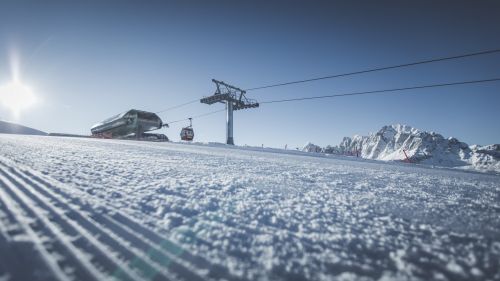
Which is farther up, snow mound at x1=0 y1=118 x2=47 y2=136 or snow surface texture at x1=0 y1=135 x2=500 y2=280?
snow mound at x1=0 y1=118 x2=47 y2=136

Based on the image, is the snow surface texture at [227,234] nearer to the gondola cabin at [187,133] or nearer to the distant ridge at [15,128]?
the gondola cabin at [187,133]

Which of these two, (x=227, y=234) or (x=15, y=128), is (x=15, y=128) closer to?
(x=15, y=128)

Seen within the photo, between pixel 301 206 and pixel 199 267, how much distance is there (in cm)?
111

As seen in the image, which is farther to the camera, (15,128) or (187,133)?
(15,128)

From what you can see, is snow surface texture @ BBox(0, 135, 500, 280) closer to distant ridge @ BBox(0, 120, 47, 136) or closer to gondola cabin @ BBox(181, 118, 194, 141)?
gondola cabin @ BBox(181, 118, 194, 141)

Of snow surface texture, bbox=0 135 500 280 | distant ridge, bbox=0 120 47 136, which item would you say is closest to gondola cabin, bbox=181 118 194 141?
snow surface texture, bbox=0 135 500 280

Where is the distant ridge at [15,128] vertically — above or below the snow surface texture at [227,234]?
above

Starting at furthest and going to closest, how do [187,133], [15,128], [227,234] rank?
[15,128]
[187,133]
[227,234]

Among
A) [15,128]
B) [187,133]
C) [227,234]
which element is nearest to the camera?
[227,234]

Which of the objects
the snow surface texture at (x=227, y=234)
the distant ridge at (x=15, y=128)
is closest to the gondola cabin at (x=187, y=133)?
the snow surface texture at (x=227, y=234)

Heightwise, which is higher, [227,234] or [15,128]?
[15,128]

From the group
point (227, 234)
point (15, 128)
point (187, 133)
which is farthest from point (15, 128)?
point (227, 234)

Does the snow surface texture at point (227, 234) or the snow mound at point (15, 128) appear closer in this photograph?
the snow surface texture at point (227, 234)

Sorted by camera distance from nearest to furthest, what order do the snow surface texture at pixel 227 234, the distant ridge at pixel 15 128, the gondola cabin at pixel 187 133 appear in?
the snow surface texture at pixel 227 234 < the gondola cabin at pixel 187 133 < the distant ridge at pixel 15 128
